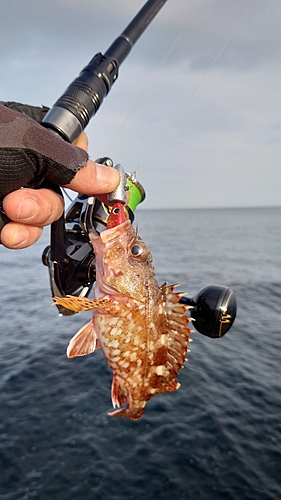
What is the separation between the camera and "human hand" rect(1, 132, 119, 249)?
8.20 ft

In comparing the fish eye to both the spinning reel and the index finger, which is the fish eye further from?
the index finger

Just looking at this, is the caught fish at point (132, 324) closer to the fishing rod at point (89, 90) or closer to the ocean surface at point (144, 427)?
the fishing rod at point (89, 90)

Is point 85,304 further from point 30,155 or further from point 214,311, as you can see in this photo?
point 214,311

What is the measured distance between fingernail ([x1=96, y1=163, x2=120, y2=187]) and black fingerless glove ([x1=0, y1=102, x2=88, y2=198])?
0.62 ft

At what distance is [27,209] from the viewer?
254 centimetres

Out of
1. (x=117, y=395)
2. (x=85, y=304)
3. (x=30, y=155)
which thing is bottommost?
(x=117, y=395)

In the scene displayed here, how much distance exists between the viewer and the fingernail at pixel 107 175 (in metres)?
Answer: 2.62

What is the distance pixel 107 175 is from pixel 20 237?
0.85 metres

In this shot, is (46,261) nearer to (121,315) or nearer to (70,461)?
(121,315)

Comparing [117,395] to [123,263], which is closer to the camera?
[123,263]

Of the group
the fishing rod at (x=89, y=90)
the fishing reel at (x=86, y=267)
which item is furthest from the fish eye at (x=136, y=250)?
the fishing rod at (x=89, y=90)

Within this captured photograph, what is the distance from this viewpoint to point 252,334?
12.8 m

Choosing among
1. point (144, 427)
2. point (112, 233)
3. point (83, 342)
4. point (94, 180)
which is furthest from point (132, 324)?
point (144, 427)

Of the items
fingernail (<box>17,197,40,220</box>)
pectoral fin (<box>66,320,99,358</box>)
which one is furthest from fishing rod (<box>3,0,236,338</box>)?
pectoral fin (<box>66,320,99,358</box>)
